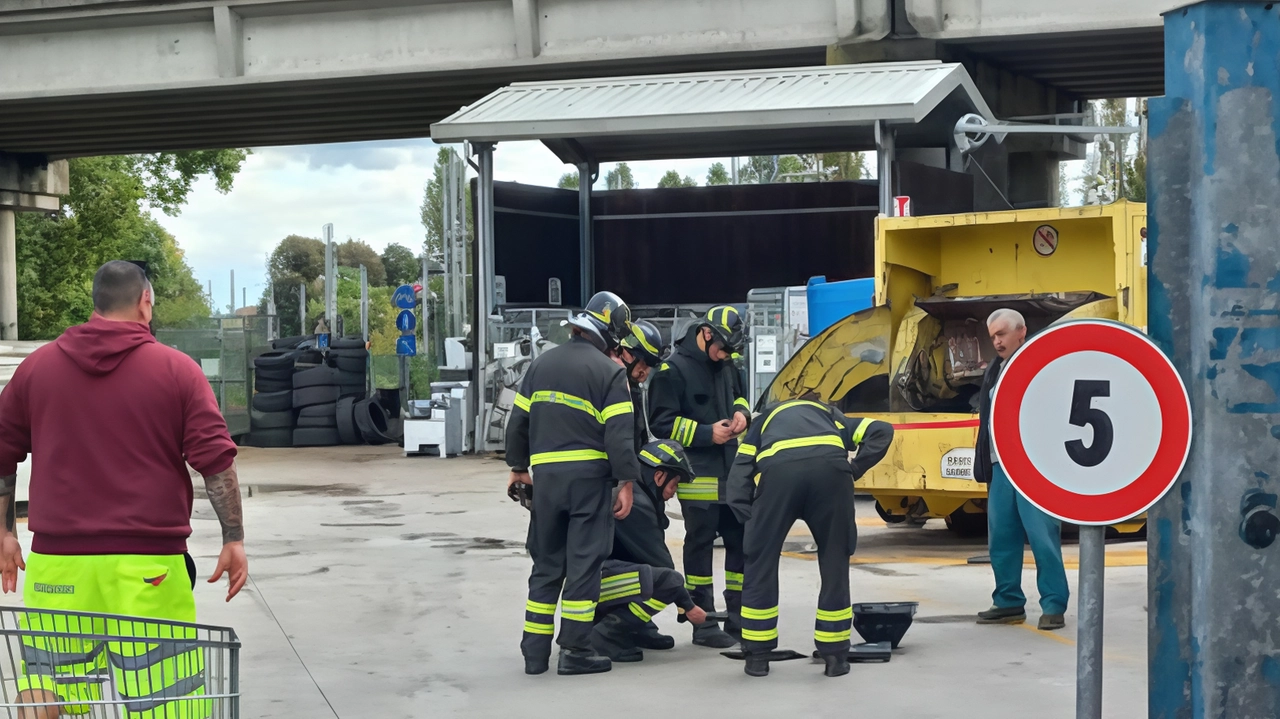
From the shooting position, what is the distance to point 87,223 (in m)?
39.6

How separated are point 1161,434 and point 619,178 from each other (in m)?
81.6

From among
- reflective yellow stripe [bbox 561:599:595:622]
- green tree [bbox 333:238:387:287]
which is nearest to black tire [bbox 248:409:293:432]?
reflective yellow stripe [bbox 561:599:595:622]

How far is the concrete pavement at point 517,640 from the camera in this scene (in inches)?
261

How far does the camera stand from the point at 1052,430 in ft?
12.6

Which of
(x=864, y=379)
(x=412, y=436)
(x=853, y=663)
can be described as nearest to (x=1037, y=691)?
(x=853, y=663)

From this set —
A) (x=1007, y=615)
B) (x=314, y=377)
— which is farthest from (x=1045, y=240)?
(x=314, y=377)

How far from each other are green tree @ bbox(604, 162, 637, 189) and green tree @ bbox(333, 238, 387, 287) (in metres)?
19.8

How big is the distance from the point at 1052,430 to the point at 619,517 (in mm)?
3809

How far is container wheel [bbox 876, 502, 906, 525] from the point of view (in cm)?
1234

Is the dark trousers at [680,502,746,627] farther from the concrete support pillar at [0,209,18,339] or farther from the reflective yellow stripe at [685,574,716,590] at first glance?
the concrete support pillar at [0,209,18,339]

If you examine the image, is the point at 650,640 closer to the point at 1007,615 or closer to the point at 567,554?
the point at 567,554

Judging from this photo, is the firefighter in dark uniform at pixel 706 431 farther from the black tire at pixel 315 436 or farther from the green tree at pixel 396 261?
the green tree at pixel 396 261

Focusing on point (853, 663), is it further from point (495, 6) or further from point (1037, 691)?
point (495, 6)

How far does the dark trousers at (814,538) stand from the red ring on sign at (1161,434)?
310cm
